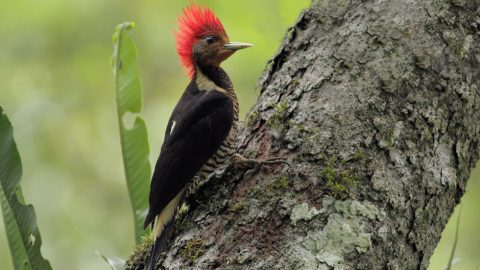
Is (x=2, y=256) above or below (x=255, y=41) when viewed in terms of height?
below

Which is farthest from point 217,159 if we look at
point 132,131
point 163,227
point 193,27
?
point 193,27

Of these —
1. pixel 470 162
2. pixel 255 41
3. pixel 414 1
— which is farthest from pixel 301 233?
pixel 255 41

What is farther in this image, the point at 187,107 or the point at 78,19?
the point at 78,19

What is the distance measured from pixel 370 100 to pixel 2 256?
5.31 metres

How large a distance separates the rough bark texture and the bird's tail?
9 centimetres

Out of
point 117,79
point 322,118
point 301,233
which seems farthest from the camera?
point 117,79

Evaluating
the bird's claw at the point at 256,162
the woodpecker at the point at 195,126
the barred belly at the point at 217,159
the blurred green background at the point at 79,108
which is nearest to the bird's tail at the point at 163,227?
the woodpecker at the point at 195,126

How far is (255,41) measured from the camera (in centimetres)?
449

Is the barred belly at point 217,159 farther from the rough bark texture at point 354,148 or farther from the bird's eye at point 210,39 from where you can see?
the bird's eye at point 210,39

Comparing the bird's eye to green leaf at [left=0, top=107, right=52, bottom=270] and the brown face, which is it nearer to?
the brown face

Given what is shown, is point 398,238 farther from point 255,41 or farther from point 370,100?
point 255,41

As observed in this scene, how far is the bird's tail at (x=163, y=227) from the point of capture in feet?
8.35

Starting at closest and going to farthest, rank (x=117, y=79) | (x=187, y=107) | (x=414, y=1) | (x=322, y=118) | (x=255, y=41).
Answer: (x=322, y=118) → (x=414, y=1) → (x=117, y=79) → (x=187, y=107) → (x=255, y=41)

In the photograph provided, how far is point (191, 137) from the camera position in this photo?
10.6ft
